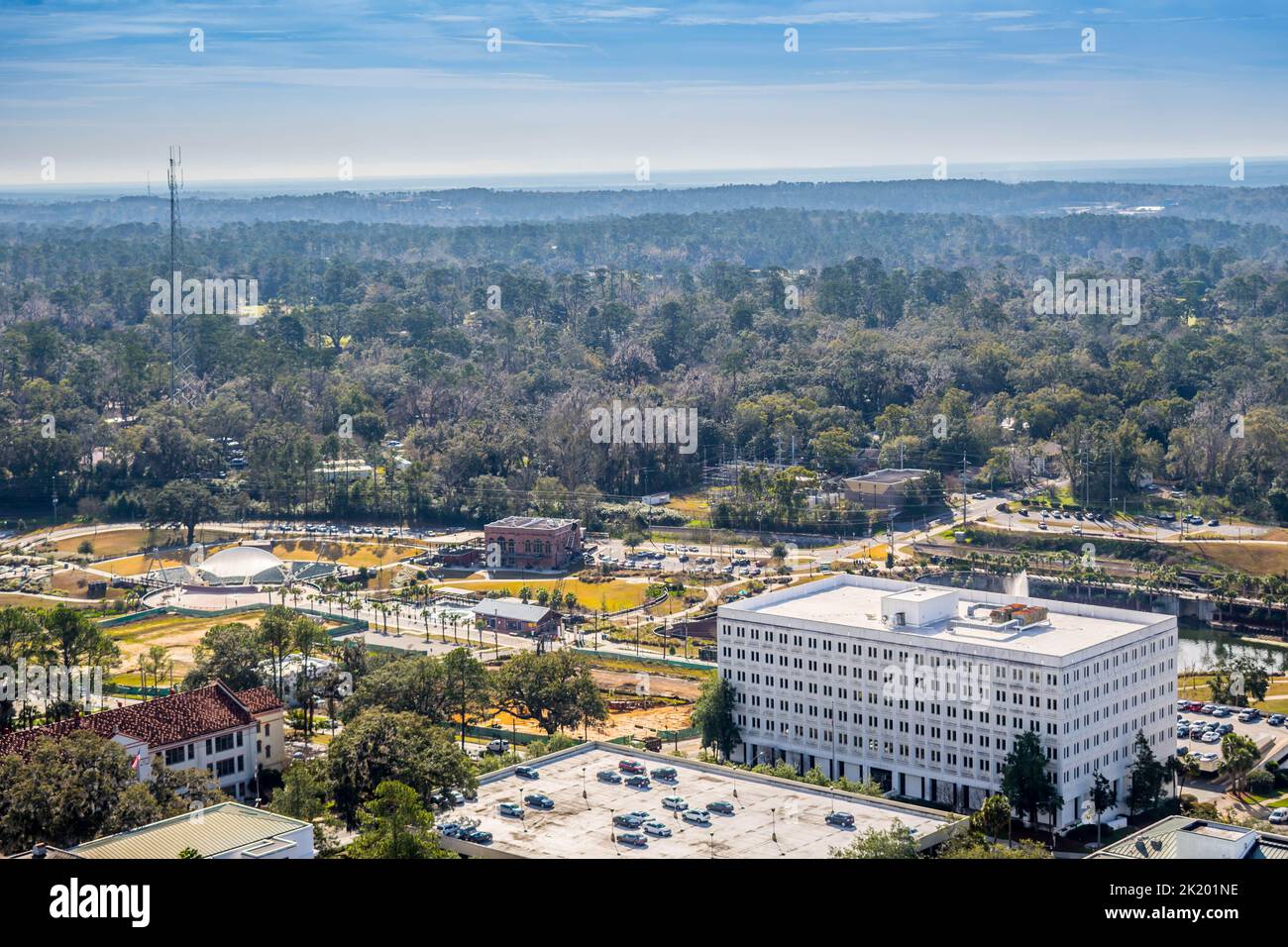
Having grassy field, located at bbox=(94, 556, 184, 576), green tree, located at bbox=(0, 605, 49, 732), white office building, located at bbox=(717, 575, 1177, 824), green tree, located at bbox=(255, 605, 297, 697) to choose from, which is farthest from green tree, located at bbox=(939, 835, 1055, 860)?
grassy field, located at bbox=(94, 556, 184, 576)

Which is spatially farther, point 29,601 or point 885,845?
point 29,601

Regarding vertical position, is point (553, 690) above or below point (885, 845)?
below

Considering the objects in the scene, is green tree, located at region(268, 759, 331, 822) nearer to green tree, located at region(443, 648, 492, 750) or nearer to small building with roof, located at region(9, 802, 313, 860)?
small building with roof, located at region(9, 802, 313, 860)

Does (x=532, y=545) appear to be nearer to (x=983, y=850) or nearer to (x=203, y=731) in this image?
(x=203, y=731)

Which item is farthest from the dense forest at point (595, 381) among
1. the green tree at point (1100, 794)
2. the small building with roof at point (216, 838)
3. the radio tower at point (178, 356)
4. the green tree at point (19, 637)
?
the small building with roof at point (216, 838)

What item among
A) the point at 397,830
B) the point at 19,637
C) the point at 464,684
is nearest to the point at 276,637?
the point at 464,684

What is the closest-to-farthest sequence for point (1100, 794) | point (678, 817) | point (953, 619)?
1. point (678, 817)
2. point (1100, 794)
3. point (953, 619)
